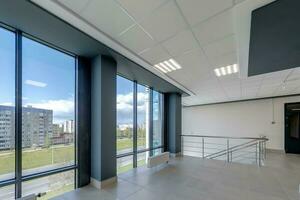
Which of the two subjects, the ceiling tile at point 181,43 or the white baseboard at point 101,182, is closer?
the ceiling tile at point 181,43

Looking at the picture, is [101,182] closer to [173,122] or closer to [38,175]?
[38,175]

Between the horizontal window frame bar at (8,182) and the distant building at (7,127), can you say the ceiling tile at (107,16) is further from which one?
the horizontal window frame bar at (8,182)

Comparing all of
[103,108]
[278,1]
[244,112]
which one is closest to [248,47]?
[278,1]

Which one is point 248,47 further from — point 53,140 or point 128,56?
point 53,140

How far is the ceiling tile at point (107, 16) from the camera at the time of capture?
189cm

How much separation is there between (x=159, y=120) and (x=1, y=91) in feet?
16.0

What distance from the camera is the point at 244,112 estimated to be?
8195 mm

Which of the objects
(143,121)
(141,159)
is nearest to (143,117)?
(143,121)

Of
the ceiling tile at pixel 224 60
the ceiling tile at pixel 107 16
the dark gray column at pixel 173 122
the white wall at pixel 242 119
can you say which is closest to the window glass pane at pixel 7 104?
the ceiling tile at pixel 107 16

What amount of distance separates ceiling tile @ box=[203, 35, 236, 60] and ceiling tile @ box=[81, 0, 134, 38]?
4.78 feet

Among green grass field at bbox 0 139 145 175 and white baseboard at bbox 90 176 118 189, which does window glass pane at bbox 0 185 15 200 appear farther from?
white baseboard at bbox 90 176 118 189

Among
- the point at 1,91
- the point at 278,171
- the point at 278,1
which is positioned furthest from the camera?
the point at 278,171

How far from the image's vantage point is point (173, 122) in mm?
6461

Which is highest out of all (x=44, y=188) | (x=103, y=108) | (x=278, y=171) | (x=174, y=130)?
(x=103, y=108)
